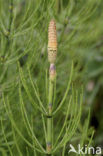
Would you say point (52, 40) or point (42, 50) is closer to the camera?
point (52, 40)

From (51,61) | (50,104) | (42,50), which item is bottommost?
(50,104)

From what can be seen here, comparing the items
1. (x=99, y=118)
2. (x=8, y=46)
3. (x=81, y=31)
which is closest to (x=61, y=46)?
(x=8, y=46)

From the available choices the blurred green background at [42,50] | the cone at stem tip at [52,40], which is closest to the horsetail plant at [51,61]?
the cone at stem tip at [52,40]

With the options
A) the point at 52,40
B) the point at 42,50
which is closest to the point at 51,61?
the point at 52,40

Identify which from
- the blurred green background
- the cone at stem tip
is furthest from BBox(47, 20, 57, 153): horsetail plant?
the blurred green background

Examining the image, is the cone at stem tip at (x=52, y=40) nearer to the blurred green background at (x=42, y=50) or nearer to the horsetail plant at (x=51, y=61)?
the horsetail plant at (x=51, y=61)

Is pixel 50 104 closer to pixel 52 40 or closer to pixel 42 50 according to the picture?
pixel 52 40

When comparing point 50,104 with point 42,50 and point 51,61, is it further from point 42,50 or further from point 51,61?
point 42,50

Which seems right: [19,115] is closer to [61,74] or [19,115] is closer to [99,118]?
[61,74]

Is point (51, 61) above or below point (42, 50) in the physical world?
below
